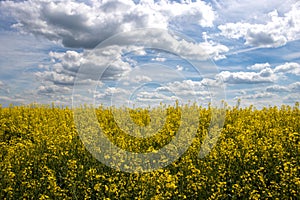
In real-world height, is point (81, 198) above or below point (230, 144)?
below

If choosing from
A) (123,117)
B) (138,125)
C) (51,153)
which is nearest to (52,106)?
(123,117)

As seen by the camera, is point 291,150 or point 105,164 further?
point 291,150

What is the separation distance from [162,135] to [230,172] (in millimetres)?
2441

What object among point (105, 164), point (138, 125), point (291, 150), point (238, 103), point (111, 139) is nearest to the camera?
point (105, 164)

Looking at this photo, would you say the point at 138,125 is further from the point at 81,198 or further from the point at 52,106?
the point at 52,106

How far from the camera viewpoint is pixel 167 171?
6.26 m

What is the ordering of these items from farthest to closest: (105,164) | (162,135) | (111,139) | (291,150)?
(162,135), (111,139), (291,150), (105,164)

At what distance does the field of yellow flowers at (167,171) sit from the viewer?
5.41 m

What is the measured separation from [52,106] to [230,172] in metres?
10.4

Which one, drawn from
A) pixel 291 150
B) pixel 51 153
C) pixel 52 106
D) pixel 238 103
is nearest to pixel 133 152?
pixel 51 153

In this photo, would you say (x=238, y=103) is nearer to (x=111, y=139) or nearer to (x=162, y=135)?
(x=162, y=135)

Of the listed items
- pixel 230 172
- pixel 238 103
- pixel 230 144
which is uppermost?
pixel 238 103

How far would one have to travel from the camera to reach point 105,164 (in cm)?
653

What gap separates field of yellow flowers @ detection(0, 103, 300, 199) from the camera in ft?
17.7
